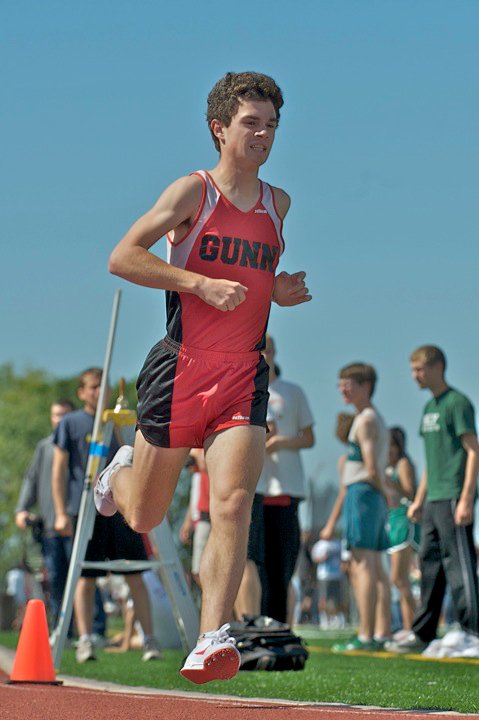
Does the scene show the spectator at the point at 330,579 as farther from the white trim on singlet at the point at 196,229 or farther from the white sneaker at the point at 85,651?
the white trim on singlet at the point at 196,229

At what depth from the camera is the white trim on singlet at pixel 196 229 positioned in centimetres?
600

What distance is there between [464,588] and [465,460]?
99cm

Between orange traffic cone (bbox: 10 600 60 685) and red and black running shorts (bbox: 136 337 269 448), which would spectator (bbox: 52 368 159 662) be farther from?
red and black running shorts (bbox: 136 337 269 448)

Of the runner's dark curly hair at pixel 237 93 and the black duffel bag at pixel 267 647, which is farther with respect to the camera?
the black duffel bag at pixel 267 647

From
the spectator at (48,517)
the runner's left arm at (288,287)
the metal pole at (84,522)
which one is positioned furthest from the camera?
the spectator at (48,517)

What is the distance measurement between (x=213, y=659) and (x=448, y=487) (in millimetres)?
5955

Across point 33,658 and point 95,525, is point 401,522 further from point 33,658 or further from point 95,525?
point 33,658

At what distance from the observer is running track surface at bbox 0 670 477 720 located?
17.3 feet

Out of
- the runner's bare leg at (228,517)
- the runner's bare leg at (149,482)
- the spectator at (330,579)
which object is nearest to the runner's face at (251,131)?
the runner's bare leg at (228,517)

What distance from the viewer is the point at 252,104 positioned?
6055 mm

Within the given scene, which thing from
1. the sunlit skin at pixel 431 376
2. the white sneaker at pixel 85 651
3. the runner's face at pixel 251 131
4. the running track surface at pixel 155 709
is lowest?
the running track surface at pixel 155 709

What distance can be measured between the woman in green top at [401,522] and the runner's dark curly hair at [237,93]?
26.2 ft

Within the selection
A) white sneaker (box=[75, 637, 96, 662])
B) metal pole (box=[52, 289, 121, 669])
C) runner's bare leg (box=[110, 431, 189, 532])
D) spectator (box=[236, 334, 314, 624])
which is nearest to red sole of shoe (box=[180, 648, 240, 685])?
runner's bare leg (box=[110, 431, 189, 532])

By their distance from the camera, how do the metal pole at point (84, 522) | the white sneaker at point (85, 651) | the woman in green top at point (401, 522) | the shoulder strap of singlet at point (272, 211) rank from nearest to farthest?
1. the shoulder strap of singlet at point (272, 211)
2. the metal pole at point (84, 522)
3. the white sneaker at point (85, 651)
4. the woman in green top at point (401, 522)
